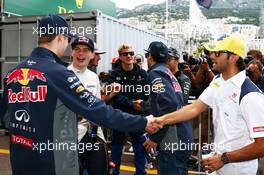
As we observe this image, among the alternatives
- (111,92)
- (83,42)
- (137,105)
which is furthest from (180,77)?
(83,42)

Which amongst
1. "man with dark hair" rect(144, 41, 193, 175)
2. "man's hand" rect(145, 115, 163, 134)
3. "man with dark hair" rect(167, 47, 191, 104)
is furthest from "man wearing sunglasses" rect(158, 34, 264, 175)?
"man with dark hair" rect(167, 47, 191, 104)

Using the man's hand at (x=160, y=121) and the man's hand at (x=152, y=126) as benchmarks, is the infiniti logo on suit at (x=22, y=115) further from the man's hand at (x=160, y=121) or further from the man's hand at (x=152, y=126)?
the man's hand at (x=160, y=121)

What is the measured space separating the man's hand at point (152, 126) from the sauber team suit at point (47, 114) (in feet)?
1.14

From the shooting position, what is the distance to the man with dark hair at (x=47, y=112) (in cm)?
233

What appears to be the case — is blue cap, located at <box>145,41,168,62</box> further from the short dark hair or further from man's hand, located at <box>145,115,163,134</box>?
the short dark hair

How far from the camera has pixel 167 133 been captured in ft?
11.0

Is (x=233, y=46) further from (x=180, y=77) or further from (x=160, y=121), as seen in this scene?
(x=180, y=77)

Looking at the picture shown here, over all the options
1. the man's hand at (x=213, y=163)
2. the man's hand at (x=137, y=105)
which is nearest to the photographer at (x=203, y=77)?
the man's hand at (x=137, y=105)

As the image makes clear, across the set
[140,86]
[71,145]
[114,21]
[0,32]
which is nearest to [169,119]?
[71,145]

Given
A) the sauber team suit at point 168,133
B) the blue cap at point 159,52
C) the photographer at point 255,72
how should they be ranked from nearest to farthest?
the sauber team suit at point 168,133 → the blue cap at point 159,52 → the photographer at point 255,72

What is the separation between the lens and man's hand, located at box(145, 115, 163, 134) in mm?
2747

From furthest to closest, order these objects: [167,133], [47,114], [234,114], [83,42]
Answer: [83,42] → [167,133] → [234,114] → [47,114]

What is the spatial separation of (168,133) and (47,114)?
1.40 metres

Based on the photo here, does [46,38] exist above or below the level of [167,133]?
above
